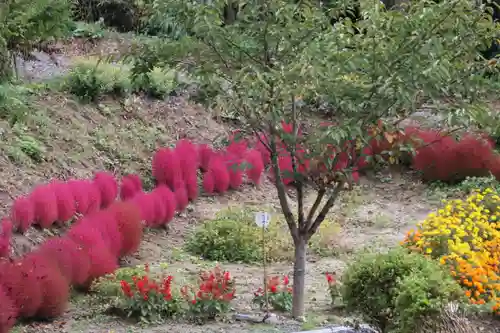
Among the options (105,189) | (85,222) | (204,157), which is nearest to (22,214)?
(85,222)

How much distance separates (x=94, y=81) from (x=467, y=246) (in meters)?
7.09

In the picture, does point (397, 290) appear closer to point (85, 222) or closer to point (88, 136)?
point (85, 222)

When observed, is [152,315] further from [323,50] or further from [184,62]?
[323,50]

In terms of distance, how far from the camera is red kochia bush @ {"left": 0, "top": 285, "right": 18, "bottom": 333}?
4.97m

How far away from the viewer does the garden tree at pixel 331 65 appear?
14.7 ft

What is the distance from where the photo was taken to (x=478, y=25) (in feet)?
15.9

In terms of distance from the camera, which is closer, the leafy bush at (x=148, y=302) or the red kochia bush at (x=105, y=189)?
the leafy bush at (x=148, y=302)

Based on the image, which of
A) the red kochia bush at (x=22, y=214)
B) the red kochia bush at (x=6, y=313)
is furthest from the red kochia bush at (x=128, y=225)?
the red kochia bush at (x=6, y=313)

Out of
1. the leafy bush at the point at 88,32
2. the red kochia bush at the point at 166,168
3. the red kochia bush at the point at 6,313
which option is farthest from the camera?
the leafy bush at the point at 88,32

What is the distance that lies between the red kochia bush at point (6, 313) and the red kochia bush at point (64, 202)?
8.64 ft

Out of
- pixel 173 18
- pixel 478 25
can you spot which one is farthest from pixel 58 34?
pixel 478 25

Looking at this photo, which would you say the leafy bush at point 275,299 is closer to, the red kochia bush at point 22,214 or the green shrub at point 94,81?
the red kochia bush at point 22,214

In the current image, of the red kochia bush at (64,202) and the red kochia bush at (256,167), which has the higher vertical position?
the red kochia bush at (256,167)

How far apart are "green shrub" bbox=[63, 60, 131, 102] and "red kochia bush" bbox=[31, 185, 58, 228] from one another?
153 inches
